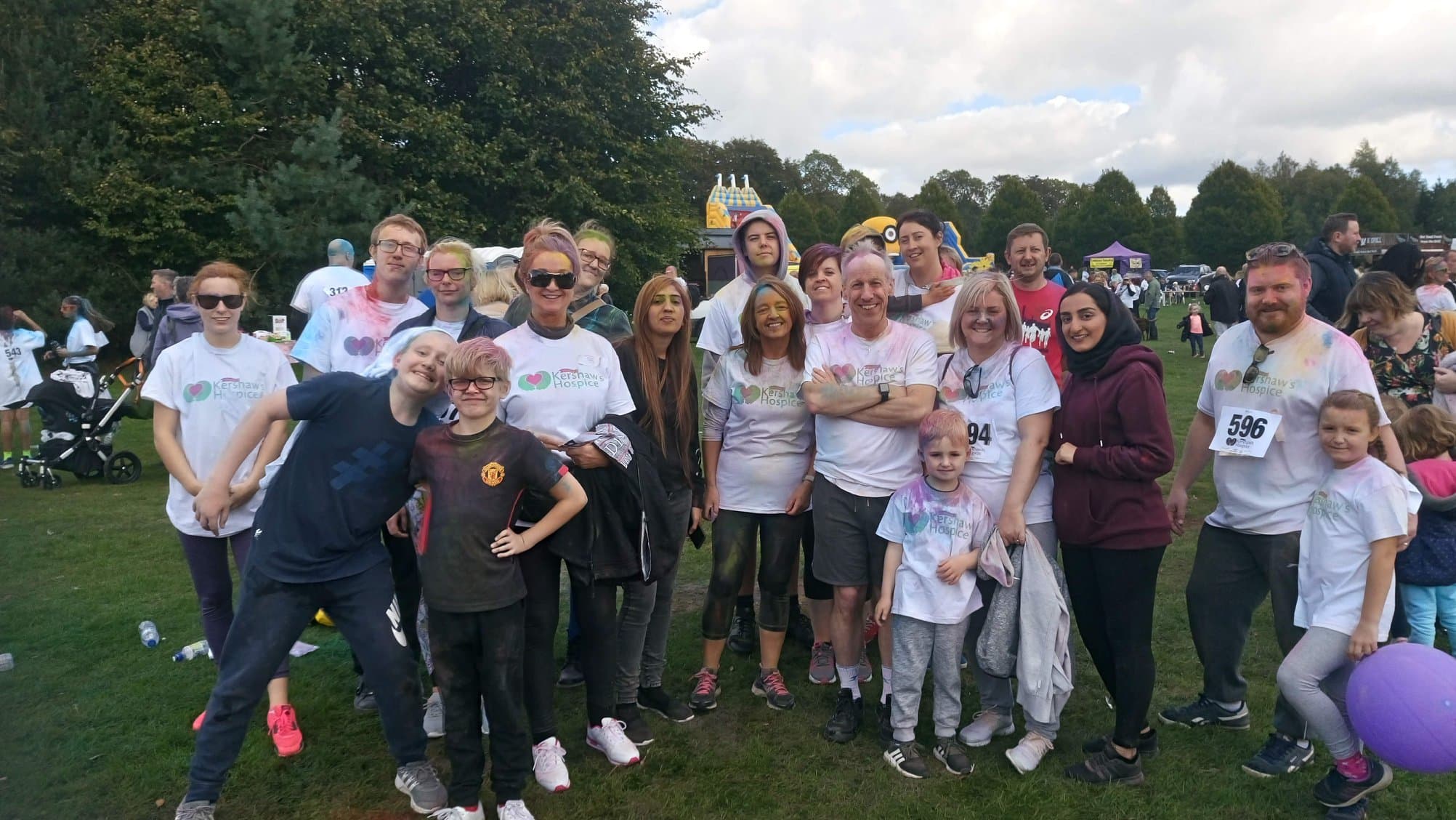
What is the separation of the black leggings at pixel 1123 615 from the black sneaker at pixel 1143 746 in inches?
3.1

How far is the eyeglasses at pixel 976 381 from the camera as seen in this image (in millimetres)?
3639

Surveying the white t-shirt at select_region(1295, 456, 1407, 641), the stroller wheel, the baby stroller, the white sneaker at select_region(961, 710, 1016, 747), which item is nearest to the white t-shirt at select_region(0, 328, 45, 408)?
the baby stroller

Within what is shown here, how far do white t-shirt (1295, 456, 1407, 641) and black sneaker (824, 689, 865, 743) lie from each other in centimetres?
182

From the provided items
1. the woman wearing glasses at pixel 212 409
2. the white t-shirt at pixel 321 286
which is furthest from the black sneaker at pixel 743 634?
the white t-shirt at pixel 321 286

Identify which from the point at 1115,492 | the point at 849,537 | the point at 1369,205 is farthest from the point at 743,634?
the point at 1369,205

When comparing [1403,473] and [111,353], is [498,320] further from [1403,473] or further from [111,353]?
[111,353]

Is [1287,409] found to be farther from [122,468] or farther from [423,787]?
[122,468]

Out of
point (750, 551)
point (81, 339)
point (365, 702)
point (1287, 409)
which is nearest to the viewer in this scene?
point (1287, 409)

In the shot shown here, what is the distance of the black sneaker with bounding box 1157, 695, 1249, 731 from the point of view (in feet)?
12.7

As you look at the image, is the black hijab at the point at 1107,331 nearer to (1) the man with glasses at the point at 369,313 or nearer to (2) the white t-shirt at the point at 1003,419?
(2) the white t-shirt at the point at 1003,419

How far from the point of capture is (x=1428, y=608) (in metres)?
4.07

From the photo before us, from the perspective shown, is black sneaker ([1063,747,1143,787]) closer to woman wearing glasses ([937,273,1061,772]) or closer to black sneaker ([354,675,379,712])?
woman wearing glasses ([937,273,1061,772])

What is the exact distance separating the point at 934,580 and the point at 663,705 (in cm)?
149

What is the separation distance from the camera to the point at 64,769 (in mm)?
3609
